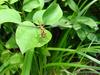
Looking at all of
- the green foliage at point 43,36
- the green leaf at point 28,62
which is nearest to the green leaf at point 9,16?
the green foliage at point 43,36

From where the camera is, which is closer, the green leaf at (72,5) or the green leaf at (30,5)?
the green leaf at (30,5)

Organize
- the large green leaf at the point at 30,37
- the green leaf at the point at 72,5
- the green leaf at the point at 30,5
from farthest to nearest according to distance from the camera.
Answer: the green leaf at the point at 72,5, the green leaf at the point at 30,5, the large green leaf at the point at 30,37

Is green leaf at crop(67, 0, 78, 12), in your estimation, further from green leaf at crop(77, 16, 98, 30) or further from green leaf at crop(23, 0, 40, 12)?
green leaf at crop(23, 0, 40, 12)

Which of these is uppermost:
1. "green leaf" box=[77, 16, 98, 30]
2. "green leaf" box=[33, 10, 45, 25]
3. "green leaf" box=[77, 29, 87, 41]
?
"green leaf" box=[33, 10, 45, 25]

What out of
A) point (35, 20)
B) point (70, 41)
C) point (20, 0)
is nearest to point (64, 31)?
point (70, 41)

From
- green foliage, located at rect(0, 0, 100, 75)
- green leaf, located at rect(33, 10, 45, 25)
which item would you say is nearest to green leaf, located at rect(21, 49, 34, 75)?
green foliage, located at rect(0, 0, 100, 75)

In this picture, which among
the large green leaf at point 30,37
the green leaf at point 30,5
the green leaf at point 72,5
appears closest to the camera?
the large green leaf at point 30,37

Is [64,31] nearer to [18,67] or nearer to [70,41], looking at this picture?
[70,41]

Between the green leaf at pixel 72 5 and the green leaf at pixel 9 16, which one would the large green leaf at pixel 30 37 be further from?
the green leaf at pixel 72 5

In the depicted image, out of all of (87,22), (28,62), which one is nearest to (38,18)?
(28,62)
